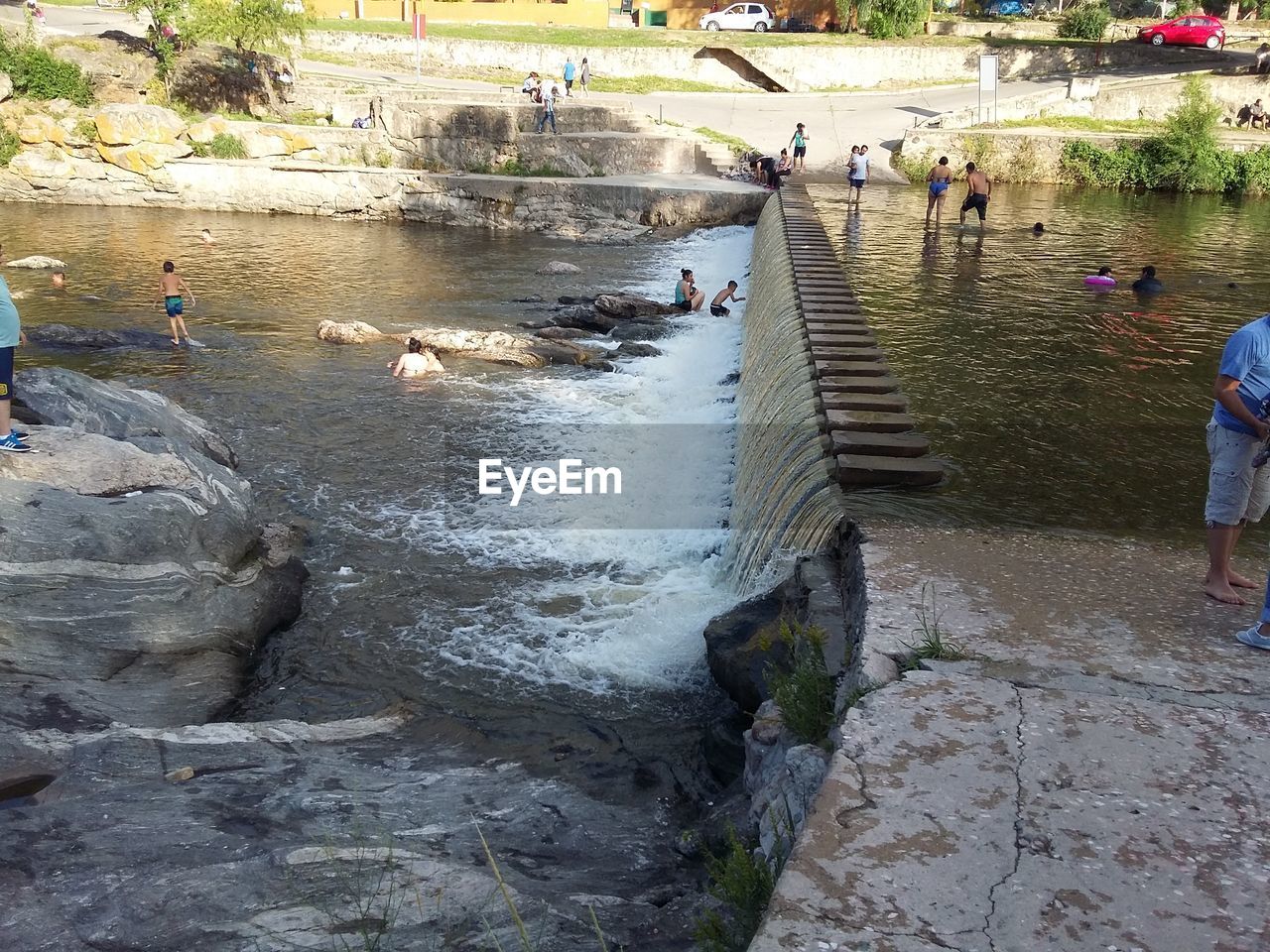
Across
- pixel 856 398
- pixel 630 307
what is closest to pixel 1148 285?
pixel 856 398

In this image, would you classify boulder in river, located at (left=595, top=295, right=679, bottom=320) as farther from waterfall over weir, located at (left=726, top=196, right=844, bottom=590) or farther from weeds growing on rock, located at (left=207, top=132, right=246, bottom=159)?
weeds growing on rock, located at (left=207, top=132, right=246, bottom=159)

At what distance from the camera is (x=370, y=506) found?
1112 centimetres

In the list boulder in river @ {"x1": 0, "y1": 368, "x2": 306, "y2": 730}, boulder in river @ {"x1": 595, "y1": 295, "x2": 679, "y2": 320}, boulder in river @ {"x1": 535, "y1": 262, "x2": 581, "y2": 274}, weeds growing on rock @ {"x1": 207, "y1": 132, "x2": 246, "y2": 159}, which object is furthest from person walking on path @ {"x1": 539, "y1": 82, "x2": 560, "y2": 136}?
boulder in river @ {"x1": 0, "y1": 368, "x2": 306, "y2": 730}

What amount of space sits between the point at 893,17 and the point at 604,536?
4023cm

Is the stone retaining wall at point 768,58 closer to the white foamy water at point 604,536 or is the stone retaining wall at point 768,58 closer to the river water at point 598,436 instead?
the river water at point 598,436

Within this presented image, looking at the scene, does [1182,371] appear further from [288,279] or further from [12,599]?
[288,279]

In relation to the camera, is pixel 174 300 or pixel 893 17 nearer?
pixel 174 300

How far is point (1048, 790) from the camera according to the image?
12.6 ft

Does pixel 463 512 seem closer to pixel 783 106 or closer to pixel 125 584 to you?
pixel 125 584

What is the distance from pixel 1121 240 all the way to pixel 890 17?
27.9 m

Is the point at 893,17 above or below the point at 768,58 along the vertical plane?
above

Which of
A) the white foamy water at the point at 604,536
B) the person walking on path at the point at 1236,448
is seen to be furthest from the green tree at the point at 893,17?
the person walking on path at the point at 1236,448

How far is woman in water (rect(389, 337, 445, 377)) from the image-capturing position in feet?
49.9

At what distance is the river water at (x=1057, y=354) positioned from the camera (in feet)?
24.3
